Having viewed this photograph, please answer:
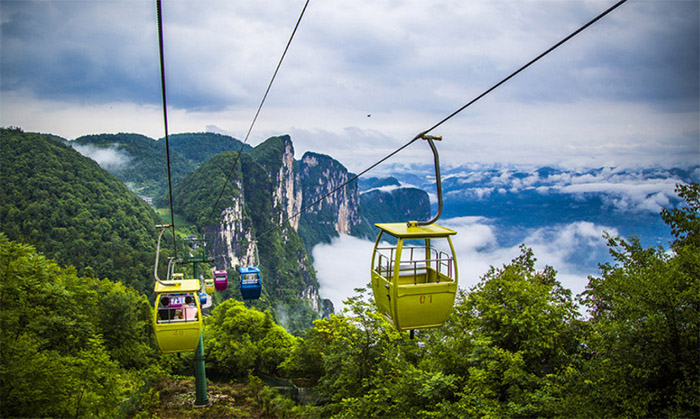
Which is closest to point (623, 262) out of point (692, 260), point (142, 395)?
point (692, 260)

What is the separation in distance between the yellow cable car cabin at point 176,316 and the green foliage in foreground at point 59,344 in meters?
3.26

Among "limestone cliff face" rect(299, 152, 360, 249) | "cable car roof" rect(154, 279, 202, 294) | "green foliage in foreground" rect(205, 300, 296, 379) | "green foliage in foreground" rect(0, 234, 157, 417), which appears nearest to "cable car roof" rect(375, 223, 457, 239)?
"cable car roof" rect(154, 279, 202, 294)

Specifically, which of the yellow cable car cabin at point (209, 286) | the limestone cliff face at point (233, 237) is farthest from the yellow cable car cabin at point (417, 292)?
the limestone cliff face at point (233, 237)

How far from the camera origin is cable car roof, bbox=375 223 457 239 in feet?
17.4

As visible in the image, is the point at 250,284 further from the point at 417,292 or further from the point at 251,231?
the point at 251,231

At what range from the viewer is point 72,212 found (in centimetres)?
6241

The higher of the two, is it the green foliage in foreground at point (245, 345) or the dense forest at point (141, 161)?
the dense forest at point (141, 161)

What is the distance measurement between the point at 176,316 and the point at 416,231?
7.95m

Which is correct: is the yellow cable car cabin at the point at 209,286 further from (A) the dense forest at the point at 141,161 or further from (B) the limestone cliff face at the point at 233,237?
(A) the dense forest at the point at 141,161

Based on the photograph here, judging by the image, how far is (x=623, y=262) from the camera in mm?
14125

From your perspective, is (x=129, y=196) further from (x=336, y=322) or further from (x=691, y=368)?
(x=691, y=368)

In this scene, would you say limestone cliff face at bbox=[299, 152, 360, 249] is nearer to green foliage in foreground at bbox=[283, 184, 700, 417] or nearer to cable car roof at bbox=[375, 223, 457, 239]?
green foliage in foreground at bbox=[283, 184, 700, 417]

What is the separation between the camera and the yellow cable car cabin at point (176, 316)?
10.6 m

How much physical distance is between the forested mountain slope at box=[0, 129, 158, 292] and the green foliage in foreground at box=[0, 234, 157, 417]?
25.8 m
